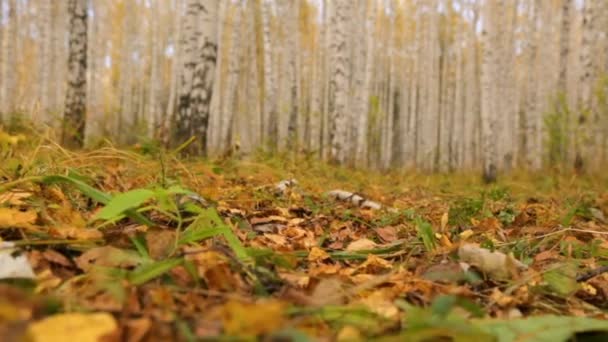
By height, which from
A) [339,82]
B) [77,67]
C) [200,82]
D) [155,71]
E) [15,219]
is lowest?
[15,219]

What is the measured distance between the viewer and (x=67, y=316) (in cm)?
55

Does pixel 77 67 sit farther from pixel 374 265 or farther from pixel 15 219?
pixel 374 265

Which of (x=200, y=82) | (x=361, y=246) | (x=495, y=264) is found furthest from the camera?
(x=200, y=82)

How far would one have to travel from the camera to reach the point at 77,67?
6.04 metres

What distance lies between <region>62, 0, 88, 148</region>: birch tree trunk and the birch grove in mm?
24

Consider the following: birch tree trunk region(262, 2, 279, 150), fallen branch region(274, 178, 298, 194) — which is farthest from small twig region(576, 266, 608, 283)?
birch tree trunk region(262, 2, 279, 150)

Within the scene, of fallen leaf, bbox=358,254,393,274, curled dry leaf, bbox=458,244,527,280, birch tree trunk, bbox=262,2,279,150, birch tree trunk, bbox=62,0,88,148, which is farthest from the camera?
birch tree trunk, bbox=262,2,279,150

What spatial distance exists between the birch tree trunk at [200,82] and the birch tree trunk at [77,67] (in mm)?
1418

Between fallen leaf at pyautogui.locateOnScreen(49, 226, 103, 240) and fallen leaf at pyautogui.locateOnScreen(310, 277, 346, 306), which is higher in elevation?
fallen leaf at pyautogui.locateOnScreen(49, 226, 103, 240)

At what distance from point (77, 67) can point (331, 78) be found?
393 centimetres

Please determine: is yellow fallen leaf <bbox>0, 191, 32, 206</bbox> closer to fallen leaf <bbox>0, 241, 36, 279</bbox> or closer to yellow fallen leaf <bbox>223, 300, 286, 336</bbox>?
fallen leaf <bbox>0, 241, 36, 279</bbox>

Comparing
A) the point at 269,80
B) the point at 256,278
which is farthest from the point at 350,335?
the point at 269,80

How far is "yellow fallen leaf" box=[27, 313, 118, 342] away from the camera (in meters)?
0.51

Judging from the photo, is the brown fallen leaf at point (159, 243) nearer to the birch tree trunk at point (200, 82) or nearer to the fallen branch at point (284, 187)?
the fallen branch at point (284, 187)
